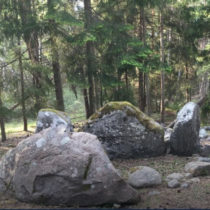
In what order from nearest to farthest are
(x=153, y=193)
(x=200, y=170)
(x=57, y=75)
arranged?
(x=153, y=193), (x=200, y=170), (x=57, y=75)

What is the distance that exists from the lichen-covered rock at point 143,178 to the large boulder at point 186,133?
3.08m

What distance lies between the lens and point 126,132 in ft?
28.9

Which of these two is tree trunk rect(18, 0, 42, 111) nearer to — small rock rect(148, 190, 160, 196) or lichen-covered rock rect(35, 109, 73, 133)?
lichen-covered rock rect(35, 109, 73, 133)

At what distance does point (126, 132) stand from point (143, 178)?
115 inches

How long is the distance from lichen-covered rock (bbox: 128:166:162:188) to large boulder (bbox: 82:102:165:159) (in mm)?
2609

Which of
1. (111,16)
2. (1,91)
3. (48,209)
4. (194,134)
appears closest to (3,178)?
(48,209)

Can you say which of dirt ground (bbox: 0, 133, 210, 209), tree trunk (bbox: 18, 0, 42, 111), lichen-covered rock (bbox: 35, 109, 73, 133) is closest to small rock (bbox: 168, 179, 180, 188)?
dirt ground (bbox: 0, 133, 210, 209)

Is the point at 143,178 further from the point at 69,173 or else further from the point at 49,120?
the point at 49,120

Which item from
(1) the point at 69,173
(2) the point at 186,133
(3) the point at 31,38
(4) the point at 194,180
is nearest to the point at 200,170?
(4) the point at 194,180

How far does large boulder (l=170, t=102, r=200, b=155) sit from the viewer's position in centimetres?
888

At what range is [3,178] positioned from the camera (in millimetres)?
5395

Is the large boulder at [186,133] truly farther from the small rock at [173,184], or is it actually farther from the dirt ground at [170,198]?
the small rock at [173,184]

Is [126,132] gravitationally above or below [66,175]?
below

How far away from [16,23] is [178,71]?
1338 cm
